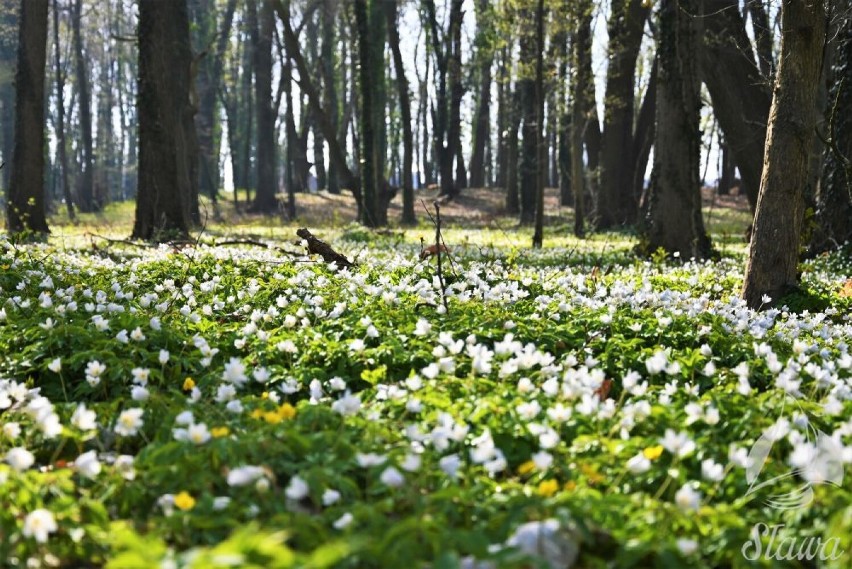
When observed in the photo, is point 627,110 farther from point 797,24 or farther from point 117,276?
point 117,276

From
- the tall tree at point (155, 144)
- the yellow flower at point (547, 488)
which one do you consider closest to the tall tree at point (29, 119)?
the tall tree at point (155, 144)

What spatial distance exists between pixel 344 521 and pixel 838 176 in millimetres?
11588

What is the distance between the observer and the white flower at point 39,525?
2223 mm

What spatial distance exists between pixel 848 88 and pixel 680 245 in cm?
337

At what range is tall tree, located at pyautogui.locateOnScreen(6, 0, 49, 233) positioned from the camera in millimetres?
14688

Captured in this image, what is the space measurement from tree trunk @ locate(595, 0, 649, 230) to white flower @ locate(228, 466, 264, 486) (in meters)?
20.0

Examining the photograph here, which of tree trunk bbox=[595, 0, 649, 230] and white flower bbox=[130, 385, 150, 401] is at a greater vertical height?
tree trunk bbox=[595, 0, 649, 230]

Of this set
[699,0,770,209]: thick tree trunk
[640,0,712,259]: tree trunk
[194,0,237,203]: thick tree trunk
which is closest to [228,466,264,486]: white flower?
[640,0,712,259]: tree trunk

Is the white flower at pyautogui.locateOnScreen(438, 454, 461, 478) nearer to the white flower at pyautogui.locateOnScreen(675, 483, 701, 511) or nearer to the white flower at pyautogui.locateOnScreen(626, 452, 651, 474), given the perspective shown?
the white flower at pyautogui.locateOnScreen(626, 452, 651, 474)

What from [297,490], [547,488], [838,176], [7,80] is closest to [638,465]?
[547,488]

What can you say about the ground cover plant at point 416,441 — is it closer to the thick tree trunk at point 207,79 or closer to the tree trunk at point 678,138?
the tree trunk at point 678,138

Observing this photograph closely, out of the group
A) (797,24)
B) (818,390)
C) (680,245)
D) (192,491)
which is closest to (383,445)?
(192,491)

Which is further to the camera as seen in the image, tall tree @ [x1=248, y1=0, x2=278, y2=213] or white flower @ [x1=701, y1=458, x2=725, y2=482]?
tall tree @ [x1=248, y1=0, x2=278, y2=213]

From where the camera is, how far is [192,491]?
271 cm
